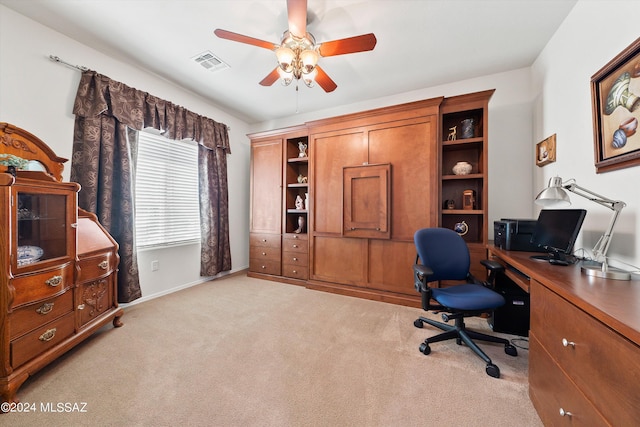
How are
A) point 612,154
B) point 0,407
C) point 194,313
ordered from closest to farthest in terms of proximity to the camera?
1. point 0,407
2. point 612,154
3. point 194,313

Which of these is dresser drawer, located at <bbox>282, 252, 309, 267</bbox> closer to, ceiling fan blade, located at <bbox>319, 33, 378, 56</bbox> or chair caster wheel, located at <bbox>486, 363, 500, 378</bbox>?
chair caster wheel, located at <bbox>486, 363, 500, 378</bbox>

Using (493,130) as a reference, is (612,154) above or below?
below

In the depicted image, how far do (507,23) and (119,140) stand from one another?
13.0 ft

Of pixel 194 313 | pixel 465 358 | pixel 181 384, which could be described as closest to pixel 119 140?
pixel 194 313

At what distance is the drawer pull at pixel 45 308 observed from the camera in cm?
146

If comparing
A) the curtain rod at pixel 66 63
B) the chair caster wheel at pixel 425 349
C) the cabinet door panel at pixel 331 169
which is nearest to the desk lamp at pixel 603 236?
the chair caster wheel at pixel 425 349

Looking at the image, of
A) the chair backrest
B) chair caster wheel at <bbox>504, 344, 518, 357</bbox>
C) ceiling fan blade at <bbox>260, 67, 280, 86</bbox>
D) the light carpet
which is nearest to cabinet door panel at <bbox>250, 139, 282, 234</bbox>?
ceiling fan blade at <bbox>260, 67, 280, 86</bbox>

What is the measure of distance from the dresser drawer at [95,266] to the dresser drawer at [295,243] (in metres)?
2.01

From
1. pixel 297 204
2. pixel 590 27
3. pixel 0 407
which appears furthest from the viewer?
pixel 297 204

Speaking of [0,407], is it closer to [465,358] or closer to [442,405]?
[442,405]

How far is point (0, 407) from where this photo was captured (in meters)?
1.24

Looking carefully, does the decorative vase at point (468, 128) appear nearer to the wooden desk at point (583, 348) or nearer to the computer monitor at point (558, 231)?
the computer monitor at point (558, 231)

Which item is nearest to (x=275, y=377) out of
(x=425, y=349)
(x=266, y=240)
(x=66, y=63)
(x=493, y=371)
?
(x=425, y=349)

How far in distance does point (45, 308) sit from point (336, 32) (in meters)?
3.09
